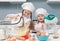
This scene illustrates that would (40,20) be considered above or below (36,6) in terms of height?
below

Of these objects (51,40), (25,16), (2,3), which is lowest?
(51,40)

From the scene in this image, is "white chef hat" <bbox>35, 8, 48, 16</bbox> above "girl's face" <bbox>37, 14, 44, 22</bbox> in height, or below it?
above

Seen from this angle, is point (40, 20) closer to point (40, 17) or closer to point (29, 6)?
point (40, 17)

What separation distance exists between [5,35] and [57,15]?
44cm

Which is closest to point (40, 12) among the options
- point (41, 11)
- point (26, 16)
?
point (41, 11)

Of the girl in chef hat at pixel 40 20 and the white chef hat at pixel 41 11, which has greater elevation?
the white chef hat at pixel 41 11

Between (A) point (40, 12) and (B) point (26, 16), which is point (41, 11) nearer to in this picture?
(A) point (40, 12)

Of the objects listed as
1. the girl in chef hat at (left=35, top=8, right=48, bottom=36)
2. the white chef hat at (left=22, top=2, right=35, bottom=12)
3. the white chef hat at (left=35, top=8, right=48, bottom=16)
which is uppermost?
the white chef hat at (left=22, top=2, right=35, bottom=12)

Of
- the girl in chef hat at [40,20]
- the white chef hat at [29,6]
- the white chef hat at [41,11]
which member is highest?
the white chef hat at [29,6]

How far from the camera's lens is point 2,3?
1.09 m

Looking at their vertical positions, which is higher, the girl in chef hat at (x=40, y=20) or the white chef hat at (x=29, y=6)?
the white chef hat at (x=29, y=6)

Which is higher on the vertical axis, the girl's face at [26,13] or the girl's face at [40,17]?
the girl's face at [26,13]

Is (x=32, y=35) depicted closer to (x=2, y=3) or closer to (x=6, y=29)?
(x=6, y=29)

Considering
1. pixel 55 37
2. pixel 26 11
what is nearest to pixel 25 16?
pixel 26 11
